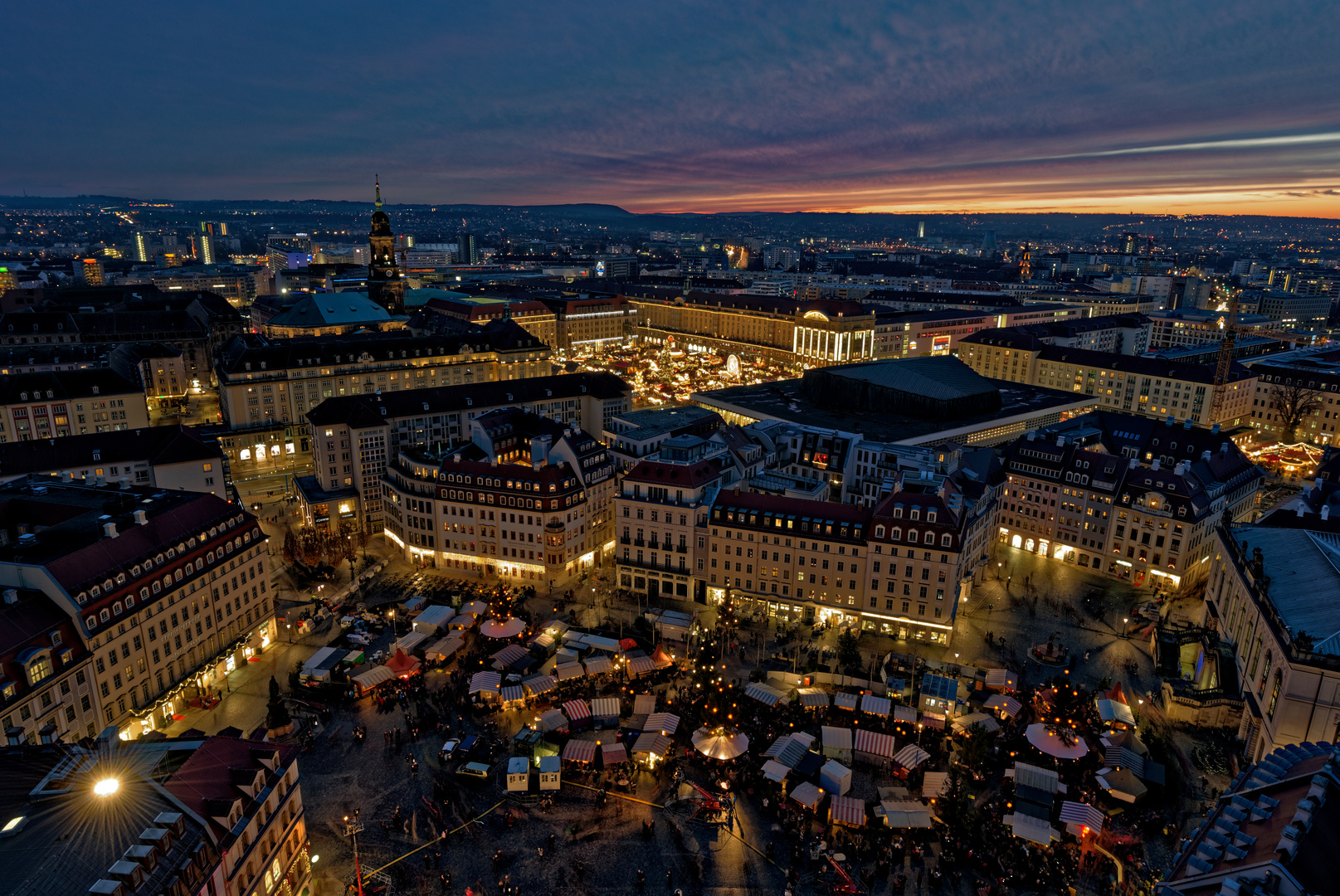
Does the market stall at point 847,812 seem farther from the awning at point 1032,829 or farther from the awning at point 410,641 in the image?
the awning at point 410,641

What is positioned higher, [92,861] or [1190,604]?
[92,861]

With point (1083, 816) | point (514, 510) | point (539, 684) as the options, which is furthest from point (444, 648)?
point (1083, 816)

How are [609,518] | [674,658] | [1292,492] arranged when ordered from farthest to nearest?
1. [1292,492]
2. [609,518]
3. [674,658]

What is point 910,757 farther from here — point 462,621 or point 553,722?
point 462,621

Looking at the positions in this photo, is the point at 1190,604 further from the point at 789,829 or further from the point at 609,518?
the point at 609,518

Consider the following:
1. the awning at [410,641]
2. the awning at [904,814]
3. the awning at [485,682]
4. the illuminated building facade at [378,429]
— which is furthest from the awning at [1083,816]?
the illuminated building facade at [378,429]

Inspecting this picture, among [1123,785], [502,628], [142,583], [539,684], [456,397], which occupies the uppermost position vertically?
[456,397]

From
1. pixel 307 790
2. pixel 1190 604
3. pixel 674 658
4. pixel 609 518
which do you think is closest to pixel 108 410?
pixel 609 518
